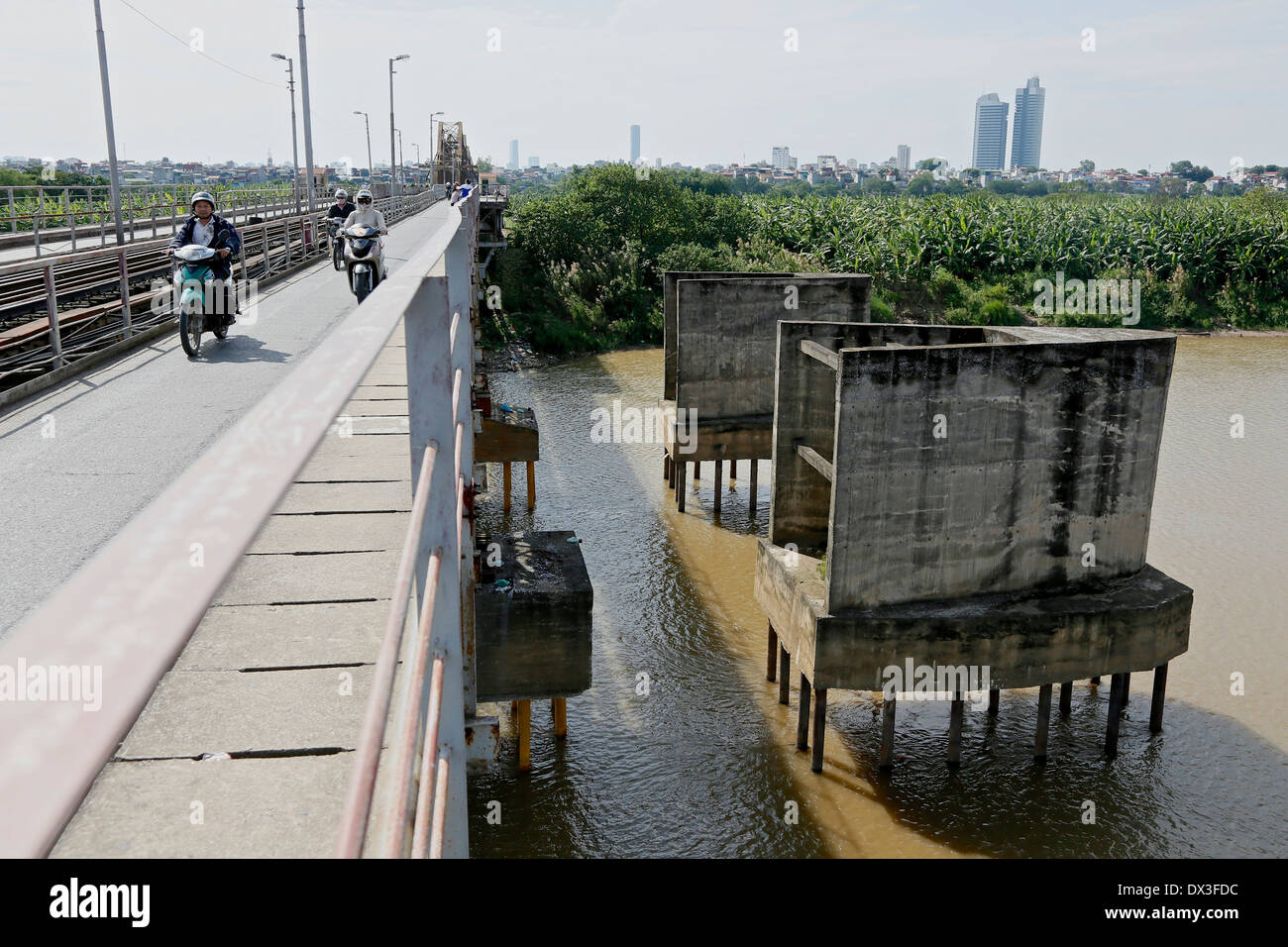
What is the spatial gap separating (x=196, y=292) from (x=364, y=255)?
10.5 ft

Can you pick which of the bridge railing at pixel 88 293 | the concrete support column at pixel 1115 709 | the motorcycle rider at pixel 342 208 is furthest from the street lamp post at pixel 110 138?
the concrete support column at pixel 1115 709

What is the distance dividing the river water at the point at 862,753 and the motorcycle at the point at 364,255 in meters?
6.17

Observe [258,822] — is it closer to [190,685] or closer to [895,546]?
[190,685]

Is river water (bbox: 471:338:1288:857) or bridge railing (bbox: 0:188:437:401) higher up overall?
bridge railing (bbox: 0:188:437:401)

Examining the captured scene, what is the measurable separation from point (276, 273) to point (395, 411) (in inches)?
684

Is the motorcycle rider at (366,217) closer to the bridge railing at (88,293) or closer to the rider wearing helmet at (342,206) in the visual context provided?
the bridge railing at (88,293)

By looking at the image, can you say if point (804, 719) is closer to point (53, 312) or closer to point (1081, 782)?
point (1081, 782)

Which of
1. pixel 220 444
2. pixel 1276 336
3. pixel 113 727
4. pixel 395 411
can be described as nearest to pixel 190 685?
pixel 220 444

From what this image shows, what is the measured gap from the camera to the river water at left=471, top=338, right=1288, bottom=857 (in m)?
11.4

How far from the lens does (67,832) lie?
115 inches

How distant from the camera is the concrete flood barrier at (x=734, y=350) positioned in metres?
21.1

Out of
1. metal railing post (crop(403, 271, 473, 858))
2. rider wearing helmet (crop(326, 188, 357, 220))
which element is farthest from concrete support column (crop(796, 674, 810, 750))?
rider wearing helmet (crop(326, 188, 357, 220))

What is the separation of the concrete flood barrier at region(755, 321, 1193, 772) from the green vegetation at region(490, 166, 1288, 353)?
30.5m

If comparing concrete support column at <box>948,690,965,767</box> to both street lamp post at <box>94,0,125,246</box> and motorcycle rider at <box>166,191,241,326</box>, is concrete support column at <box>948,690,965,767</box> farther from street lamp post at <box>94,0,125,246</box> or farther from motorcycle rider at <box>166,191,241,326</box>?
street lamp post at <box>94,0,125,246</box>
